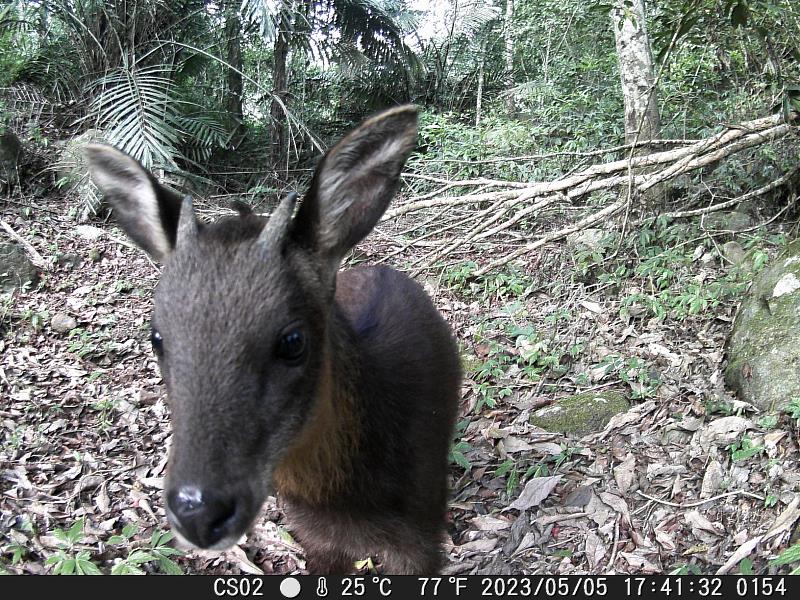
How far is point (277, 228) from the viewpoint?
233 cm

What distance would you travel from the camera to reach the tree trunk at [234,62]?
34.7 ft

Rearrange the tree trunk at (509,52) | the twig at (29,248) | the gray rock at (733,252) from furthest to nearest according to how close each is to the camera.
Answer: the tree trunk at (509,52)
the twig at (29,248)
the gray rock at (733,252)

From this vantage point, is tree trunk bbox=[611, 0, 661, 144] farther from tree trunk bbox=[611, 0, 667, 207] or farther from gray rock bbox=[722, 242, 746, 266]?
gray rock bbox=[722, 242, 746, 266]

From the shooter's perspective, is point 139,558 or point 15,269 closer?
point 139,558

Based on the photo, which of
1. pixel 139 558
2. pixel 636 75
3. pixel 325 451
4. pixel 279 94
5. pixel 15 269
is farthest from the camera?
pixel 279 94

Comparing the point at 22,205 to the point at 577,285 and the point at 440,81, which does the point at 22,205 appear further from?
the point at 440,81

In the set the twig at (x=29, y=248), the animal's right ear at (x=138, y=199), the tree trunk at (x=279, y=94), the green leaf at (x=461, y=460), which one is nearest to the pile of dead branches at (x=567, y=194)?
the green leaf at (x=461, y=460)

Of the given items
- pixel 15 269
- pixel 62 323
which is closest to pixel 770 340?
pixel 62 323

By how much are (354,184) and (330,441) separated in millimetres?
1061

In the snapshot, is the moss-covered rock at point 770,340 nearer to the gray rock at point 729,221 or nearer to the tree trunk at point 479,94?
the gray rock at point 729,221

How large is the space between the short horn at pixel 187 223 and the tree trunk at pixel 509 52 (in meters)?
11.0

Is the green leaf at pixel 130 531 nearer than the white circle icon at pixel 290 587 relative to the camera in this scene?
No

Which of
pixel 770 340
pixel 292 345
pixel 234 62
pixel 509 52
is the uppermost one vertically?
pixel 509 52

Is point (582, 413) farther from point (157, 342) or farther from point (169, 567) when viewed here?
point (157, 342)
